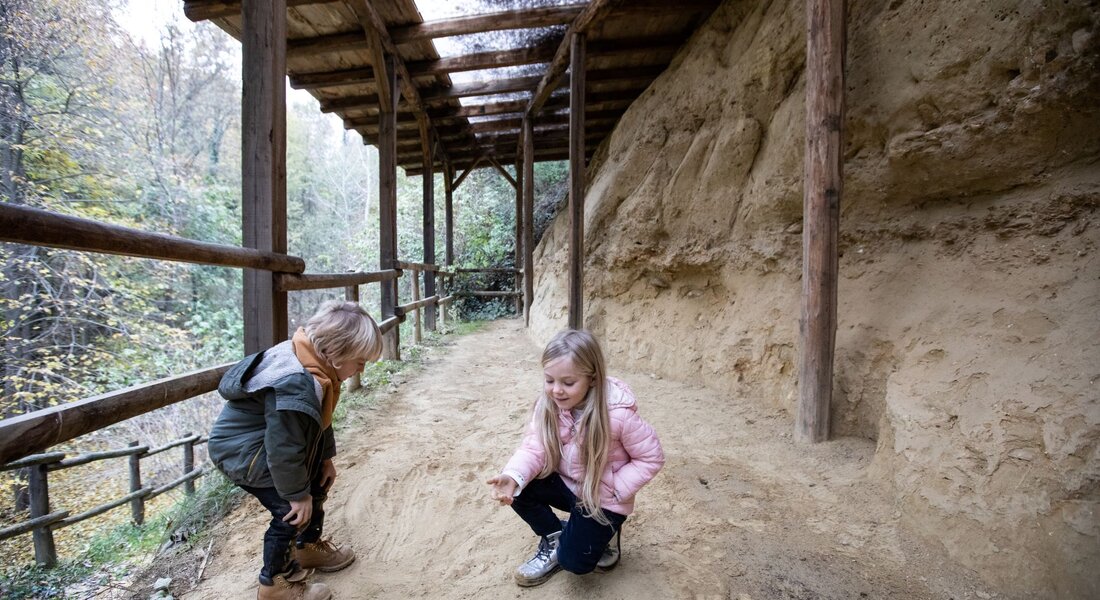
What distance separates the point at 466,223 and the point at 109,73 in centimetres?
832

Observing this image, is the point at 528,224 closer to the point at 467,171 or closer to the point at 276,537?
the point at 467,171

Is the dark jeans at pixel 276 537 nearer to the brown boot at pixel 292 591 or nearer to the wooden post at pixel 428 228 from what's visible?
the brown boot at pixel 292 591

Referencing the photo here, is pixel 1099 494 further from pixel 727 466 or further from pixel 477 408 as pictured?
pixel 477 408

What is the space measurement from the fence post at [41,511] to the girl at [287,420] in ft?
5.54

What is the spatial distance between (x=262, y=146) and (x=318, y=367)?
1751 mm

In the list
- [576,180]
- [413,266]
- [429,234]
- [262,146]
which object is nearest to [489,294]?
[429,234]

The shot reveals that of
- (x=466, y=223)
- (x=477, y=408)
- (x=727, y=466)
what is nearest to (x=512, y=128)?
(x=466, y=223)

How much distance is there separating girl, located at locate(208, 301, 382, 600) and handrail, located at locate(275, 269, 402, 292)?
1.33 meters

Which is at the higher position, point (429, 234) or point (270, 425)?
point (429, 234)

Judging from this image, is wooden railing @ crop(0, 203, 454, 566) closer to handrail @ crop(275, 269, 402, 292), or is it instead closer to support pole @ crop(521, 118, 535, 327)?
handrail @ crop(275, 269, 402, 292)

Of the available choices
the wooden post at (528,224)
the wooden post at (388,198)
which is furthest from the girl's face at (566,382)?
the wooden post at (528,224)

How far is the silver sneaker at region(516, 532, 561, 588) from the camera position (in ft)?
5.89

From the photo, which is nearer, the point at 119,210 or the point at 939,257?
the point at 939,257

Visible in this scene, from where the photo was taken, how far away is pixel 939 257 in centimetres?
275
